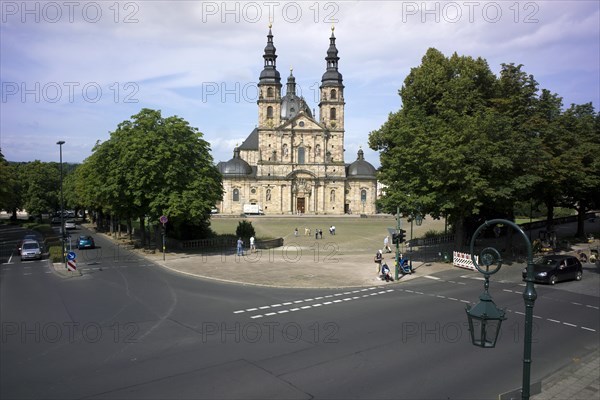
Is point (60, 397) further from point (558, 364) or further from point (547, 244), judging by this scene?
point (547, 244)

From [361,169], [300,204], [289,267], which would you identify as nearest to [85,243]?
[289,267]

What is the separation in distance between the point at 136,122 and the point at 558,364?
32024 millimetres

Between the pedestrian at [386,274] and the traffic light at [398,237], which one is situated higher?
the traffic light at [398,237]

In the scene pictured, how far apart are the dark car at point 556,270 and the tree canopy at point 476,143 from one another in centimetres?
495

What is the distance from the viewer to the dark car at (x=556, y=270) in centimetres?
2430

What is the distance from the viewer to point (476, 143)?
2819 centimetres

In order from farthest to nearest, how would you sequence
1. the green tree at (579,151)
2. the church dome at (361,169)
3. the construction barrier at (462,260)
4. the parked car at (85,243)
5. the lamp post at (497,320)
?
the church dome at (361,169) < the parked car at (85,243) < the green tree at (579,151) < the construction barrier at (462,260) < the lamp post at (497,320)

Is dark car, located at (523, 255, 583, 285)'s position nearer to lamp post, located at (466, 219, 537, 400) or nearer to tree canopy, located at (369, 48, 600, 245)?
tree canopy, located at (369, 48, 600, 245)

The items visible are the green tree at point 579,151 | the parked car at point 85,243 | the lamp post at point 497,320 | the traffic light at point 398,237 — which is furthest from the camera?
the parked car at point 85,243

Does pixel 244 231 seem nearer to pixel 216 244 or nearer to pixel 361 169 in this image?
pixel 216 244

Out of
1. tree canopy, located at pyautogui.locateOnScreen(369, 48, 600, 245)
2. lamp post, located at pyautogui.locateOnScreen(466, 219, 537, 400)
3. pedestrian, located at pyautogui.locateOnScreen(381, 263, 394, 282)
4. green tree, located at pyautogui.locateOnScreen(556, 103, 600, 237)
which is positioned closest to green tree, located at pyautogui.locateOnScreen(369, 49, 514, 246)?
tree canopy, located at pyautogui.locateOnScreen(369, 48, 600, 245)

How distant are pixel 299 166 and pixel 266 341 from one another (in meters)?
77.9

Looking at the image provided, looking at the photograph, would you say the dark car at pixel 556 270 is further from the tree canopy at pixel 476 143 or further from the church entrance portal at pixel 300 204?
the church entrance portal at pixel 300 204

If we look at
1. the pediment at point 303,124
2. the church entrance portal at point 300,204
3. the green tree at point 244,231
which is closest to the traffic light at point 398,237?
the green tree at point 244,231
